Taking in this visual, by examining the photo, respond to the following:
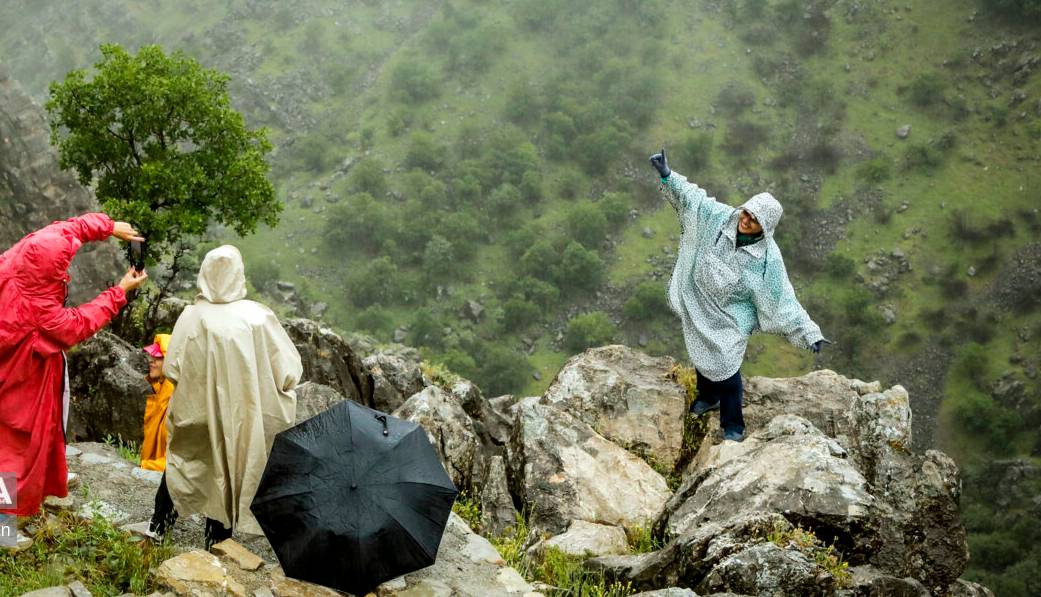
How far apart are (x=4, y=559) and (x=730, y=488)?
4.55m

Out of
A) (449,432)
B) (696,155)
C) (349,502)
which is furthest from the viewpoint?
(696,155)

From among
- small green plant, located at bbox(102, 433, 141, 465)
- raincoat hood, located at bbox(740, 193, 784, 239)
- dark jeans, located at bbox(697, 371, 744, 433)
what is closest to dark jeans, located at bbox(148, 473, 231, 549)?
small green plant, located at bbox(102, 433, 141, 465)

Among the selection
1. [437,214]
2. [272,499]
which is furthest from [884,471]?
[437,214]

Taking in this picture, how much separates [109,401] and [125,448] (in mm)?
1145

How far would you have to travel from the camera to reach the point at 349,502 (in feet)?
14.8

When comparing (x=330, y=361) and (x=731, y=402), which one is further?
(x=330, y=361)

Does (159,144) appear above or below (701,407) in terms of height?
above

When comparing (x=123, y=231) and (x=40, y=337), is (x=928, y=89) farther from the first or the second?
(x=40, y=337)

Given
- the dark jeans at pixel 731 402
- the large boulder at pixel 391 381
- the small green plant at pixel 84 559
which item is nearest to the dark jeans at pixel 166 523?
the small green plant at pixel 84 559

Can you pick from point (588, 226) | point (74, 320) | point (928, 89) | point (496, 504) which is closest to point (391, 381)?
point (496, 504)

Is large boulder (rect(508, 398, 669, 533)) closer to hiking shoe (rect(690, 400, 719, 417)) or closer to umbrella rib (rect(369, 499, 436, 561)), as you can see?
hiking shoe (rect(690, 400, 719, 417))

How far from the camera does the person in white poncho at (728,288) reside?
7316mm

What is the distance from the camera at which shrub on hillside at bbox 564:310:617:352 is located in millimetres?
49688

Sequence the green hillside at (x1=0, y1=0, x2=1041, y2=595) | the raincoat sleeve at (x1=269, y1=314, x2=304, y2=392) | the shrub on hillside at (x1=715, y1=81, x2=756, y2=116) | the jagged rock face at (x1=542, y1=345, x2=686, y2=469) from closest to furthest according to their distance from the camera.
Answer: the raincoat sleeve at (x1=269, y1=314, x2=304, y2=392) < the jagged rock face at (x1=542, y1=345, x2=686, y2=469) < the green hillside at (x1=0, y1=0, x2=1041, y2=595) < the shrub on hillside at (x1=715, y1=81, x2=756, y2=116)
